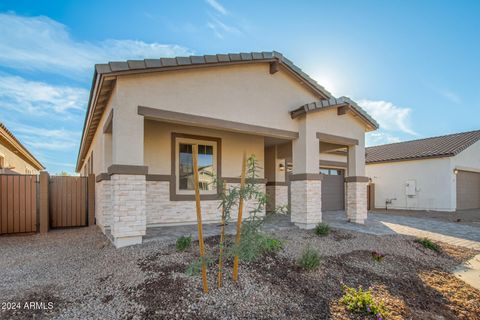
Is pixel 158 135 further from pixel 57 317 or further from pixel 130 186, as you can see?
pixel 57 317

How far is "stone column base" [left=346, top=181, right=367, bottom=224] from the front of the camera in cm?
930

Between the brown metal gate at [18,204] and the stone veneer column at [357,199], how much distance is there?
10.5 metres

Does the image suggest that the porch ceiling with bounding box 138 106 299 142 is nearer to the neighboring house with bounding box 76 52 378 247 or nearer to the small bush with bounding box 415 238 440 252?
the neighboring house with bounding box 76 52 378 247

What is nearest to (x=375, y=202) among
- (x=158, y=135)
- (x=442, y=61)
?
(x=442, y=61)

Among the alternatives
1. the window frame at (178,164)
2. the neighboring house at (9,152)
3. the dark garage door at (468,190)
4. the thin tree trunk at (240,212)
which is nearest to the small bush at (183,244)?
the thin tree trunk at (240,212)

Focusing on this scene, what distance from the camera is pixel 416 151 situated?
17.0 metres

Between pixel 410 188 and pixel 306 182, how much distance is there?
1187cm

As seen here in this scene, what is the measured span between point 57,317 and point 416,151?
771 inches

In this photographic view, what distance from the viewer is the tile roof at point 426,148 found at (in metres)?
15.4

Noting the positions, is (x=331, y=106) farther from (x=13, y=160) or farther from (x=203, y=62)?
(x=13, y=160)

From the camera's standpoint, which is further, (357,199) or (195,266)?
(357,199)

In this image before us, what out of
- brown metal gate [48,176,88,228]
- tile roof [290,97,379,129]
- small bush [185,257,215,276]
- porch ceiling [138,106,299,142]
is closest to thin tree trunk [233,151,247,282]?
small bush [185,257,215,276]

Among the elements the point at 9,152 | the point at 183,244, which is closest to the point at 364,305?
the point at 183,244

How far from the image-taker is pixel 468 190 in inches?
658
